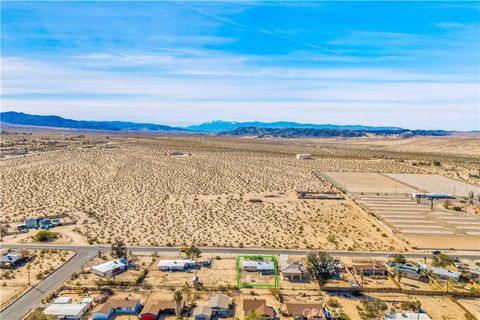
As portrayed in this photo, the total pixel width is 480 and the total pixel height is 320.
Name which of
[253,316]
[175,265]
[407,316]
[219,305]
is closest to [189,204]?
[175,265]

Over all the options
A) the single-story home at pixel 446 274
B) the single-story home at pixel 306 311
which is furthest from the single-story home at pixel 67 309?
the single-story home at pixel 446 274

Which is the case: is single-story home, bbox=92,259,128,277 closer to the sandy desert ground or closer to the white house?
the white house

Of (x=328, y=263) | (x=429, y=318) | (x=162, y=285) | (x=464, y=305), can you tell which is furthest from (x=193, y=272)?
(x=464, y=305)

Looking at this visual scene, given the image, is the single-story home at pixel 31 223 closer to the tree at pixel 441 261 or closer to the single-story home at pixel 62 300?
the single-story home at pixel 62 300

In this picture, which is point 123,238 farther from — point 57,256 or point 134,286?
point 134,286

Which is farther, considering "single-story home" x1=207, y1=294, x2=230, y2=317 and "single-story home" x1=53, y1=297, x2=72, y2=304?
"single-story home" x1=53, y1=297, x2=72, y2=304

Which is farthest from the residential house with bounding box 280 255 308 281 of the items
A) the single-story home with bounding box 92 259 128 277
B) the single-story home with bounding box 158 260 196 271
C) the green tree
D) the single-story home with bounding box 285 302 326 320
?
the green tree
